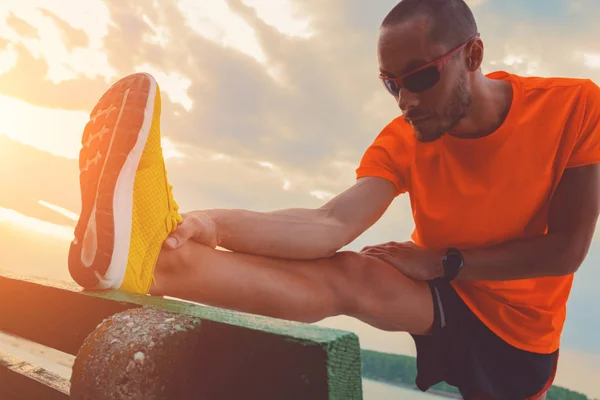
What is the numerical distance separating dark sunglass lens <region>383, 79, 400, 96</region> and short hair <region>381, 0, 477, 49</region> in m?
0.23

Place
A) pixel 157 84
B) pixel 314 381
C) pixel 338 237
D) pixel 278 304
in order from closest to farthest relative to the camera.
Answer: pixel 314 381 < pixel 157 84 < pixel 278 304 < pixel 338 237

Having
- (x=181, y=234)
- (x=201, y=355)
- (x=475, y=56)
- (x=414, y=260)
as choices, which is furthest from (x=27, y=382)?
(x=475, y=56)

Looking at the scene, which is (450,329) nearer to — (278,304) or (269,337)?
(278,304)

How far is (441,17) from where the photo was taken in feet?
6.95

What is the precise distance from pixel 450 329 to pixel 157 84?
1591 mm

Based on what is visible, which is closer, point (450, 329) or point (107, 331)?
point (107, 331)

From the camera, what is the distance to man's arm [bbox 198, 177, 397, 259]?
6.08 ft

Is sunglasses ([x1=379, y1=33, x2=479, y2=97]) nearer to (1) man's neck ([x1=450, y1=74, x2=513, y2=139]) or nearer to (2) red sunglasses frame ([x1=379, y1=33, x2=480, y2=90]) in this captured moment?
(2) red sunglasses frame ([x1=379, y1=33, x2=480, y2=90])

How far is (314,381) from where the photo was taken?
23.0 inches

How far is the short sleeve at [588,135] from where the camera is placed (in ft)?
6.70

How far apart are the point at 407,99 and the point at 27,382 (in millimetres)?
1731

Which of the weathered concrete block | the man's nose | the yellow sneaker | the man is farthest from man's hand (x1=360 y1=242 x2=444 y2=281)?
the weathered concrete block

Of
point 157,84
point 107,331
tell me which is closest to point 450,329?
point 157,84

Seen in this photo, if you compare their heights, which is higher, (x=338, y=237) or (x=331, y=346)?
(x=338, y=237)
